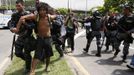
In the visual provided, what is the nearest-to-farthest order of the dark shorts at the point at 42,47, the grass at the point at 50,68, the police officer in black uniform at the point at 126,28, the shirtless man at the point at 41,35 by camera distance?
the shirtless man at the point at 41,35
the dark shorts at the point at 42,47
the grass at the point at 50,68
the police officer in black uniform at the point at 126,28

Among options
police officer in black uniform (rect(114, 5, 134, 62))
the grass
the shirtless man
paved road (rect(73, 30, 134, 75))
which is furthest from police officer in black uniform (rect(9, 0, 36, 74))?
police officer in black uniform (rect(114, 5, 134, 62))

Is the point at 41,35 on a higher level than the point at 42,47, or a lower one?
higher

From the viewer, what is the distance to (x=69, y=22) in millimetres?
15586

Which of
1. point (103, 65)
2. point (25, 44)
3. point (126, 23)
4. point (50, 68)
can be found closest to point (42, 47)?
point (25, 44)

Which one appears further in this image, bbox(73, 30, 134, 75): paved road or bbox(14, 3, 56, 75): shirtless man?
bbox(73, 30, 134, 75): paved road

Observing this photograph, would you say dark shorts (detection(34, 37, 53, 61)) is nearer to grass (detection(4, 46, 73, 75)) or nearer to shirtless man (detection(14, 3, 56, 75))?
shirtless man (detection(14, 3, 56, 75))

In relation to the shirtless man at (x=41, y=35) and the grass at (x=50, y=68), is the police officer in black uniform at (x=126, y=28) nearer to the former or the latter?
the grass at (x=50, y=68)

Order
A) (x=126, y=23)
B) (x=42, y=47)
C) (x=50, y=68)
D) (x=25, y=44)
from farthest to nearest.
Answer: (x=126, y=23), (x=50, y=68), (x=25, y=44), (x=42, y=47)

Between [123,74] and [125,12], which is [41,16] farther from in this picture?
[125,12]

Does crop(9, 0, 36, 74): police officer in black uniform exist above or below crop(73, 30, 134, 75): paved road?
above

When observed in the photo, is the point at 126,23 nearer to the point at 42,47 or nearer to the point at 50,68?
the point at 50,68

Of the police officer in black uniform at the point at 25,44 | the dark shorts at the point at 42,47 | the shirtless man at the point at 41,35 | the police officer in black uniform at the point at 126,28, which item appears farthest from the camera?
the police officer in black uniform at the point at 126,28

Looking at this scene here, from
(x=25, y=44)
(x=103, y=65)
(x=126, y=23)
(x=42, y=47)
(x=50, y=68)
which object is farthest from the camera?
(x=126, y=23)

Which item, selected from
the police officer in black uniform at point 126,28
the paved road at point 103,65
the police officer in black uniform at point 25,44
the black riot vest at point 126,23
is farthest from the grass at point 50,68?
the black riot vest at point 126,23
